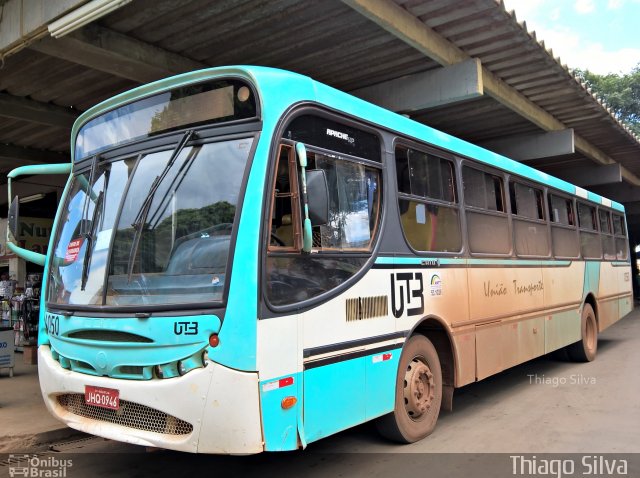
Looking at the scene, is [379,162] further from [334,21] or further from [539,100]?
[539,100]

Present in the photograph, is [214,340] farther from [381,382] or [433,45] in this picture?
[433,45]

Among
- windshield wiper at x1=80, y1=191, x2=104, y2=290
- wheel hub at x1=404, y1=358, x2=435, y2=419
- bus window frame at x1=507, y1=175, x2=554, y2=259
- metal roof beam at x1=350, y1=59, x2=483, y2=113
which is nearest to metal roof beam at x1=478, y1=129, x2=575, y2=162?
bus window frame at x1=507, y1=175, x2=554, y2=259

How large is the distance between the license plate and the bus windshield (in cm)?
61

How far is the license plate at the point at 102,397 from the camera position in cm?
365

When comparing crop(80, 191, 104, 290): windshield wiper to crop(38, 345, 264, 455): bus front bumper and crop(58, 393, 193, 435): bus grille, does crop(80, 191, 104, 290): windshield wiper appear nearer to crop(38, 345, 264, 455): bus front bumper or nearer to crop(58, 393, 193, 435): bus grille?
crop(38, 345, 264, 455): bus front bumper

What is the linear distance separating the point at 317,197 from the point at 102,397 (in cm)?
207

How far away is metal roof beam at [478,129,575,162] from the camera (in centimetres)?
1199

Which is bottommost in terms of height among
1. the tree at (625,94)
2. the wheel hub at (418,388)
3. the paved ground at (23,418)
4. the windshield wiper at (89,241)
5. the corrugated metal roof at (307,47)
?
the paved ground at (23,418)

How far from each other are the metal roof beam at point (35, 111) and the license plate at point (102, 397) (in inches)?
264

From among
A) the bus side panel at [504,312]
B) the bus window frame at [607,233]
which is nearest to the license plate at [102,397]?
the bus side panel at [504,312]

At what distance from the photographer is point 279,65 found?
26.5 feet

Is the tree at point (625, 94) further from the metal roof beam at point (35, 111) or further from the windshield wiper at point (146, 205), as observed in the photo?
the windshield wiper at point (146, 205)

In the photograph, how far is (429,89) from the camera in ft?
27.6

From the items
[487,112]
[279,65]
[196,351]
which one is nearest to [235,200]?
[196,351]
